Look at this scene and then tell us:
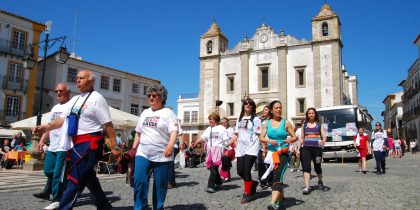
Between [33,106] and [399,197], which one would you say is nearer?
[399,197]

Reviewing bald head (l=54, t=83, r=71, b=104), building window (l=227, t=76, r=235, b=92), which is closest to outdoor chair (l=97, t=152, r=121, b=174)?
bald head (l=54, t=83, r=71, b=104)

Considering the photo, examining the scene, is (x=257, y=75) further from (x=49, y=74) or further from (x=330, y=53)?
(x=49, y=74)

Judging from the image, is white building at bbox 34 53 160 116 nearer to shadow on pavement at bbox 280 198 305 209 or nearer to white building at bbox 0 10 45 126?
white building at bbox 0 10 45 126

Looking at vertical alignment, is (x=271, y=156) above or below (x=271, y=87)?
below

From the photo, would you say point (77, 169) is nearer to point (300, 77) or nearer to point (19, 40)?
point (19, 40)

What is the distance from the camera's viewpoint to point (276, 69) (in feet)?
128

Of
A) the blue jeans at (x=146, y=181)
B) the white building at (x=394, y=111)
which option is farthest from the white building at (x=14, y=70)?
the white building at (x=394, y=111)

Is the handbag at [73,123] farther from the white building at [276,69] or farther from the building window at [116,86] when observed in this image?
the building window at [116,86]

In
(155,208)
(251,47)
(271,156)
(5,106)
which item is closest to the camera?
(155,208)

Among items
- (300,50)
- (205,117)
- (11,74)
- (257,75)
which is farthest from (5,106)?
(300,50)

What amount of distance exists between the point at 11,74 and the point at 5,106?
2.79m

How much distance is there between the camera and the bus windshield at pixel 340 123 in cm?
1919

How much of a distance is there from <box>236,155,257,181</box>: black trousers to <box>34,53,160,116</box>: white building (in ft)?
91.7

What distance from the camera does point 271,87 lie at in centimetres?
3897
